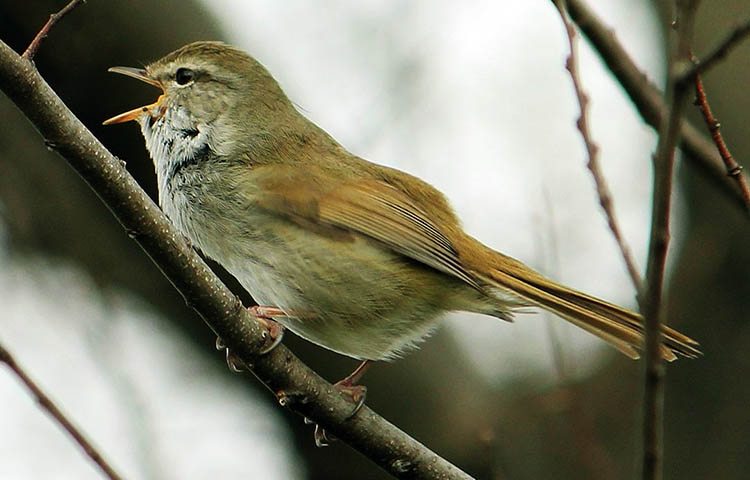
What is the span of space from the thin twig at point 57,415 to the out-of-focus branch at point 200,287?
67cm

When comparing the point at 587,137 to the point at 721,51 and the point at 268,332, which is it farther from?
the point at 268,332

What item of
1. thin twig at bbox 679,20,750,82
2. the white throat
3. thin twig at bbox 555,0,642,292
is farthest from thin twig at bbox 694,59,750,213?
the white throat

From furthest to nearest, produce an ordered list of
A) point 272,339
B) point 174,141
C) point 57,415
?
point 174,141 → point 272,339 → point 57,415

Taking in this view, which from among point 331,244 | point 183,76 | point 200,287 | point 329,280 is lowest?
point 200,287

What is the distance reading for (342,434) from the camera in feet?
10.3

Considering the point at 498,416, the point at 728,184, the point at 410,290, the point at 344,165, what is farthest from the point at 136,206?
the point at 498,416

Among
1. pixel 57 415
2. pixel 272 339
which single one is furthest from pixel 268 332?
pixel 57 415

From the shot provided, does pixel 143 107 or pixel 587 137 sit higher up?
pixel 587 137

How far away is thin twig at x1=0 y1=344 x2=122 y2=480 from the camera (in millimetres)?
1997

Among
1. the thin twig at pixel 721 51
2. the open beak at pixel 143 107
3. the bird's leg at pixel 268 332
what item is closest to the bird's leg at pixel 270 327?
the bird's leg at pixel 268 332

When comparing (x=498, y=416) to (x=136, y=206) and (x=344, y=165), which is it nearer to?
(x=344, y=165)

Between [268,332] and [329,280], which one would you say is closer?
[268,332]

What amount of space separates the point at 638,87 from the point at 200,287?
61.6 inches

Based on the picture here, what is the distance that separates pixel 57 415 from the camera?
2.02 m
